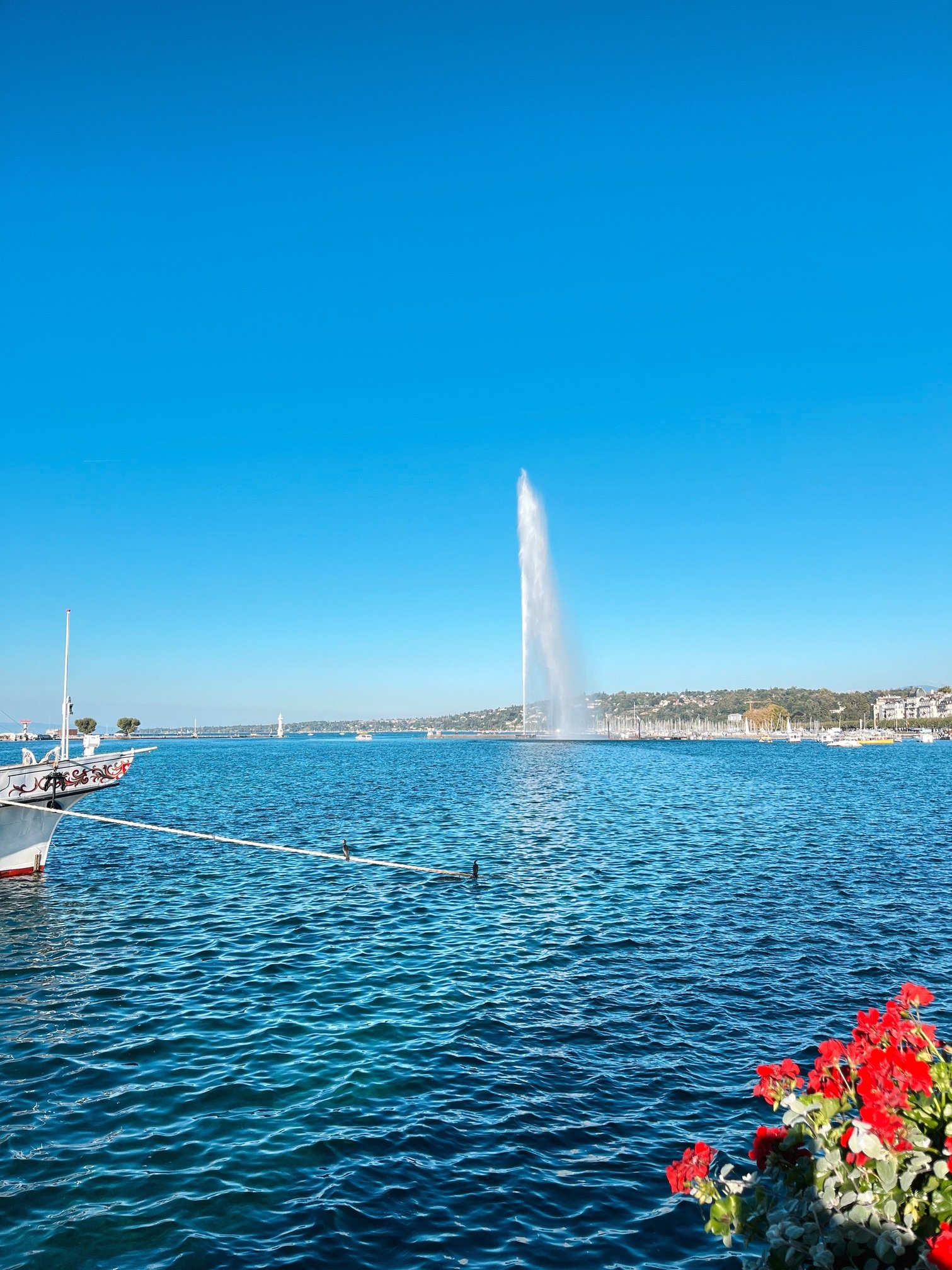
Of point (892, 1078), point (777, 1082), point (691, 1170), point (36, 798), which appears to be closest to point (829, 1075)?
point (777, 1082)

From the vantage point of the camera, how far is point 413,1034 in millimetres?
15562

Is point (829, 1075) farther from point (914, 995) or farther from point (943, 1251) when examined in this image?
point (943, 1251)

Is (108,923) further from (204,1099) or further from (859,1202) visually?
(859,1202)

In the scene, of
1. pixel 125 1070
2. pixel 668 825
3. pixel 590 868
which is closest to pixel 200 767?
pixel 668 825

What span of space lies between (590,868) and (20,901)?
70.1ft

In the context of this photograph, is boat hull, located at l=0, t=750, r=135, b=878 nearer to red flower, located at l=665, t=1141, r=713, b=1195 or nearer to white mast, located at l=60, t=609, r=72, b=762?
white mast, located at l=60, t=609, r=72, b=762

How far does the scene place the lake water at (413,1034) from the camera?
970 centimetres

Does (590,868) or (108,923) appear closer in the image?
(108,923)

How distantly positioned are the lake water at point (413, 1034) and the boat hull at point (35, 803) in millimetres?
1003

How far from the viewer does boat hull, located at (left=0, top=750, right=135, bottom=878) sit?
2966 centimetres

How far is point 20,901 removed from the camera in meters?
27.2

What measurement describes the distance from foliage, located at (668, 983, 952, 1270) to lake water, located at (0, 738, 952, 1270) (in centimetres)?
460

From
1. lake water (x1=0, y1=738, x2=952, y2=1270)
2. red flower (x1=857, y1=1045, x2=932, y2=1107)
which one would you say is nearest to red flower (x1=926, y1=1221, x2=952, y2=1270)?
red flower (x1=857, y1=1045, x2=932, y2=1107)

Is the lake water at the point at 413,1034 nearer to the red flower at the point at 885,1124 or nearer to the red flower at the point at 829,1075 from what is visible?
the red flower at the point at 829,1075
